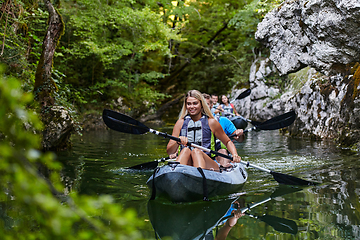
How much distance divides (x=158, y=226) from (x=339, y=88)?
7140 mm

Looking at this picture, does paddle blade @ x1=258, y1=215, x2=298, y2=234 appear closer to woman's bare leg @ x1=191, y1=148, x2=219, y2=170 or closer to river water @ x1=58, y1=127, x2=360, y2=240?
river water @ x1=58, y1=127, x2=360, y2=240

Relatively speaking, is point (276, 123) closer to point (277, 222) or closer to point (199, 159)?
point (199, 159)

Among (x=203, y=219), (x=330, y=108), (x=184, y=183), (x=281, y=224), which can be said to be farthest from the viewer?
(x=330, y=108)

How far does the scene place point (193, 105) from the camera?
3.85 m

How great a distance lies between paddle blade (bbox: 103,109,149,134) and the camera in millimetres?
4348

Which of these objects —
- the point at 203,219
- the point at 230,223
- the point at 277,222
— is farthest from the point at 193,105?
the point at 277,222

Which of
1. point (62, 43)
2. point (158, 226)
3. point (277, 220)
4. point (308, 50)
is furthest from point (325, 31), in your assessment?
point (62, 43)

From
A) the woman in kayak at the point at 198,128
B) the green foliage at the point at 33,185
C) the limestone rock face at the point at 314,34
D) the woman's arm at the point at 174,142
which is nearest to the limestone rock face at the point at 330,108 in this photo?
the limestone rock face at the point at 314,34

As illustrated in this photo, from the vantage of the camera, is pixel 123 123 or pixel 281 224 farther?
pixel 123 123

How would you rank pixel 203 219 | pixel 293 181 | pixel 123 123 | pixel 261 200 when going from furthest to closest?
pixel 123 123 < pixel 293 181 < pixel 261 200 < pixel 203 219

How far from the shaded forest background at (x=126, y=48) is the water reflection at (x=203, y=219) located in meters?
4.45

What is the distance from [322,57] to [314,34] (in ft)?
1.87

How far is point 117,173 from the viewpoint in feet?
16.0

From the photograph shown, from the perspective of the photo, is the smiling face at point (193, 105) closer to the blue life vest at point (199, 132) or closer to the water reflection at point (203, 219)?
the blue life vest at point (199, 132)
